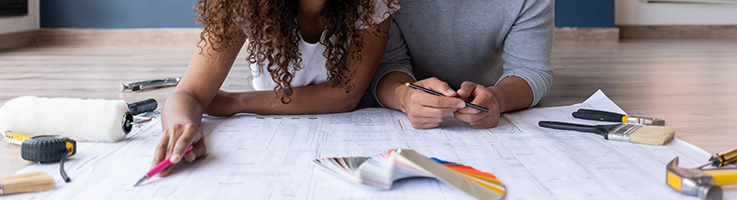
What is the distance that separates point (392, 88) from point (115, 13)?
3.25 m

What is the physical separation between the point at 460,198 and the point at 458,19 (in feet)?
2.24

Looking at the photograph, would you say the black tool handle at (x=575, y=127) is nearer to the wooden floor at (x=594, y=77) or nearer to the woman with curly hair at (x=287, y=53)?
the wooden floor at (x=594, y=77)

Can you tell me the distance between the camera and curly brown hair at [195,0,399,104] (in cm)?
97

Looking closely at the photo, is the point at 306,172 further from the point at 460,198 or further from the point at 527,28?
the point at 527,28

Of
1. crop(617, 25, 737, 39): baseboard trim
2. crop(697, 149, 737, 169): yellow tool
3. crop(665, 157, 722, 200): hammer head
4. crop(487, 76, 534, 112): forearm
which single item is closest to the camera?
crop(665, 157, 722, 200): hammer head

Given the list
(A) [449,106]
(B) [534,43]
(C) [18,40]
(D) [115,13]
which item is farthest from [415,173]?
(D) [115,13]

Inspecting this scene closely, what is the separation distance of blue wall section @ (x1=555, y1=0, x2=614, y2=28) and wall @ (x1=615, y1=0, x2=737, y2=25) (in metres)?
0.27

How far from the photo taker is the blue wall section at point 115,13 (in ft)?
12.3

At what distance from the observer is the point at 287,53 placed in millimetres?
1066

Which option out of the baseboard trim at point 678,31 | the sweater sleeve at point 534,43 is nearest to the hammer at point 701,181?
the sweater sleeve at point 534,43

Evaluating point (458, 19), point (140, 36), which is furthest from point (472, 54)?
point (140, 36)

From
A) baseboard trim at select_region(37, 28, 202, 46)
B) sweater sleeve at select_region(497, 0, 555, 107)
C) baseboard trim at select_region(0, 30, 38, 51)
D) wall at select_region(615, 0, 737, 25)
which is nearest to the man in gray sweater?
sweater sleeve at select_region(497, 0, 555, 107)

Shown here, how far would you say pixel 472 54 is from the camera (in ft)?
4.30

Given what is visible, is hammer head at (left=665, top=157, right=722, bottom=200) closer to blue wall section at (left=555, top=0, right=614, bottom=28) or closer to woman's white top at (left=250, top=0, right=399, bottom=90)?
woman's white top at (left=250, top=0, right=399, bottom=90)
